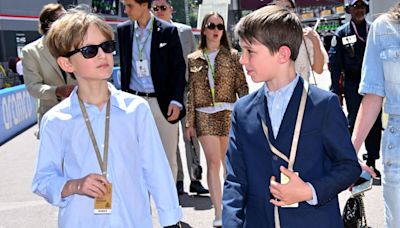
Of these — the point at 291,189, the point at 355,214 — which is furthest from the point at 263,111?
the point at 355,214

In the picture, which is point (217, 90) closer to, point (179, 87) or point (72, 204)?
point (179, 87)

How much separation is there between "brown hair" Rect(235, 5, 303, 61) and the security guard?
445 cm

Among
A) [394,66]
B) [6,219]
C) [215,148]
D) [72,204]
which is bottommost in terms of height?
[6,219]

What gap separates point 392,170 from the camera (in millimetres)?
2660

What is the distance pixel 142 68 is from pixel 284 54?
275 cm

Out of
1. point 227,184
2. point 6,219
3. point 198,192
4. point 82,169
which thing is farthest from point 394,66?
point 6,219

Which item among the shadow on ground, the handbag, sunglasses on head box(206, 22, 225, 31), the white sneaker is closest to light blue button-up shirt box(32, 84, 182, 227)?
the handbag

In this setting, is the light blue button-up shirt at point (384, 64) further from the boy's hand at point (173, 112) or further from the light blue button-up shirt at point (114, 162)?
the boy's hand at point (173, 112)

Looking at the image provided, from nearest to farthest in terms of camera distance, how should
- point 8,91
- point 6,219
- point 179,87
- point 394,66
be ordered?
1. point 394,66
2. point 179,87
3. point 6,219
4. point 8,91

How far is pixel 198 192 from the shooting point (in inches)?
256

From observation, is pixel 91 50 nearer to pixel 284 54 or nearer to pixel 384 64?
pixel 284 54

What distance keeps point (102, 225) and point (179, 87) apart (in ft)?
8.04

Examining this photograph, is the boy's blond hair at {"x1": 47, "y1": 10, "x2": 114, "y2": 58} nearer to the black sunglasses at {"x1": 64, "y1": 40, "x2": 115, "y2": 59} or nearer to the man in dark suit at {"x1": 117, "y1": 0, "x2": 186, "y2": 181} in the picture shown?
the black sunglasses at {"x1": 64, "y1": 40, "x2": 115, "y2": 59}

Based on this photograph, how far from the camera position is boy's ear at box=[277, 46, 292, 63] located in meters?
2.37
